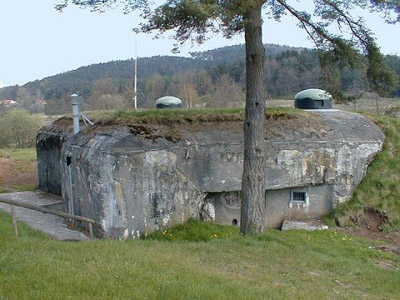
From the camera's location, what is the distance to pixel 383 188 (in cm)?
1426

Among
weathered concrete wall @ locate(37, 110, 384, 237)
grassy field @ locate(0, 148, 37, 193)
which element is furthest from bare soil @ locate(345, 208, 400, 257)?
grassy field @ locate(0, 148, 37, 193)

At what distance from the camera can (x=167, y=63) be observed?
6762 centimetres

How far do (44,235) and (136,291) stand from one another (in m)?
6.00

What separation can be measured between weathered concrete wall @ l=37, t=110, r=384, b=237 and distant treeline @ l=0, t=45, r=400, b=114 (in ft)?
6.47

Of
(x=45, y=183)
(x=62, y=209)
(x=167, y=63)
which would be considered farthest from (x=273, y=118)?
(x=167, y=63)

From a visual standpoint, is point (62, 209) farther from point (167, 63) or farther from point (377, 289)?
point (167, 63)

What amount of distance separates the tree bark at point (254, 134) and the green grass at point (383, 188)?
4923 mm

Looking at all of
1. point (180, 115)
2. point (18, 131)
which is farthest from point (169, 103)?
point (18, 131)

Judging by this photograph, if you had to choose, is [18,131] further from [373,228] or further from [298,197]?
[373,228]

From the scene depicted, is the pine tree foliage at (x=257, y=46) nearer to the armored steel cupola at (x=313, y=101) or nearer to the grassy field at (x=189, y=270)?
the grassy field at (x=189, y=270)

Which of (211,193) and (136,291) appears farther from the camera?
(211,193)

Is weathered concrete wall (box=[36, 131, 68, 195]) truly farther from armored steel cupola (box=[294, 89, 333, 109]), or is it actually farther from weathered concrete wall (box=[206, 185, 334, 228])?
armored steel cupola (box=[294, 89, 333, 109])

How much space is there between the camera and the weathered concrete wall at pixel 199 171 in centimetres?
1087

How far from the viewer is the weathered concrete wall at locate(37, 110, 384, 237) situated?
10867 millimetres
